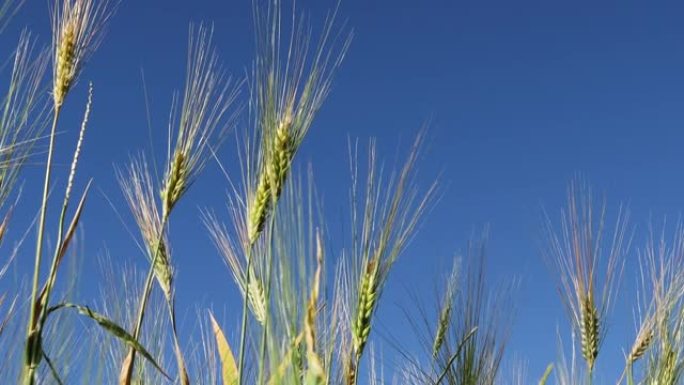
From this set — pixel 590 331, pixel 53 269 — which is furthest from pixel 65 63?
pixel 590 331

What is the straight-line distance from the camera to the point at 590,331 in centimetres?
247

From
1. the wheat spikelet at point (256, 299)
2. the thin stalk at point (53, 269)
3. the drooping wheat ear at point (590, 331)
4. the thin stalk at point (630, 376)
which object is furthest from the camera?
the drooping wheat ear at point (590, 331)

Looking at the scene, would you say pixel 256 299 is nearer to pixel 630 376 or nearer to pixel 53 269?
pixel 53 269

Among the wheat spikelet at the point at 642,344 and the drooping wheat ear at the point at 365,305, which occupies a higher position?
the wheat spikelet at the point at 642,344

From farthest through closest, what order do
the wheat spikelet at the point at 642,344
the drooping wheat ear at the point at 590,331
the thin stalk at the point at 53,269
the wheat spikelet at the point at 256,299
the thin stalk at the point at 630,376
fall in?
the wheat spikelet at the point at 642,344 → the drooping wheat ear at the point at 590,331 → the thin stalk at the point at 630,376 → the wheat spikelet at the point at 256,299 → the thin stalk at the point at 53,269

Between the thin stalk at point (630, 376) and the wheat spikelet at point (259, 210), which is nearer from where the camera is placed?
the wheat spikelet at point (259, 210)

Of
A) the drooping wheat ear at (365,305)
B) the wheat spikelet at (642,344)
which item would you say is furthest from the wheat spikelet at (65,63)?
the wheat spikelet at (642,344)

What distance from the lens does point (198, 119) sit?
1752 mm

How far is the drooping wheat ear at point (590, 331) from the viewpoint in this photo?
2471mm

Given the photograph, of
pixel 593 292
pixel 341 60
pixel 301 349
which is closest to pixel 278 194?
pixel 301 349

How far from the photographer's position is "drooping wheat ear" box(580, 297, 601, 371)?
247 cm

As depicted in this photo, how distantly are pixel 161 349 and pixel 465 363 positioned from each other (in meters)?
0.70

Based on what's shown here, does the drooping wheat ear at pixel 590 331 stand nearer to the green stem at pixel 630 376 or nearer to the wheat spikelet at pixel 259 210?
the green stem at pixel 630 376

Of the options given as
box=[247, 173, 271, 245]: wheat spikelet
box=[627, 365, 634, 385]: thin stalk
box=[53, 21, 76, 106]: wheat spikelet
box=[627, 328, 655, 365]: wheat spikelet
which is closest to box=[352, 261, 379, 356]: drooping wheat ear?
box=[247, 173, 271, 245]: wheat spikelet
